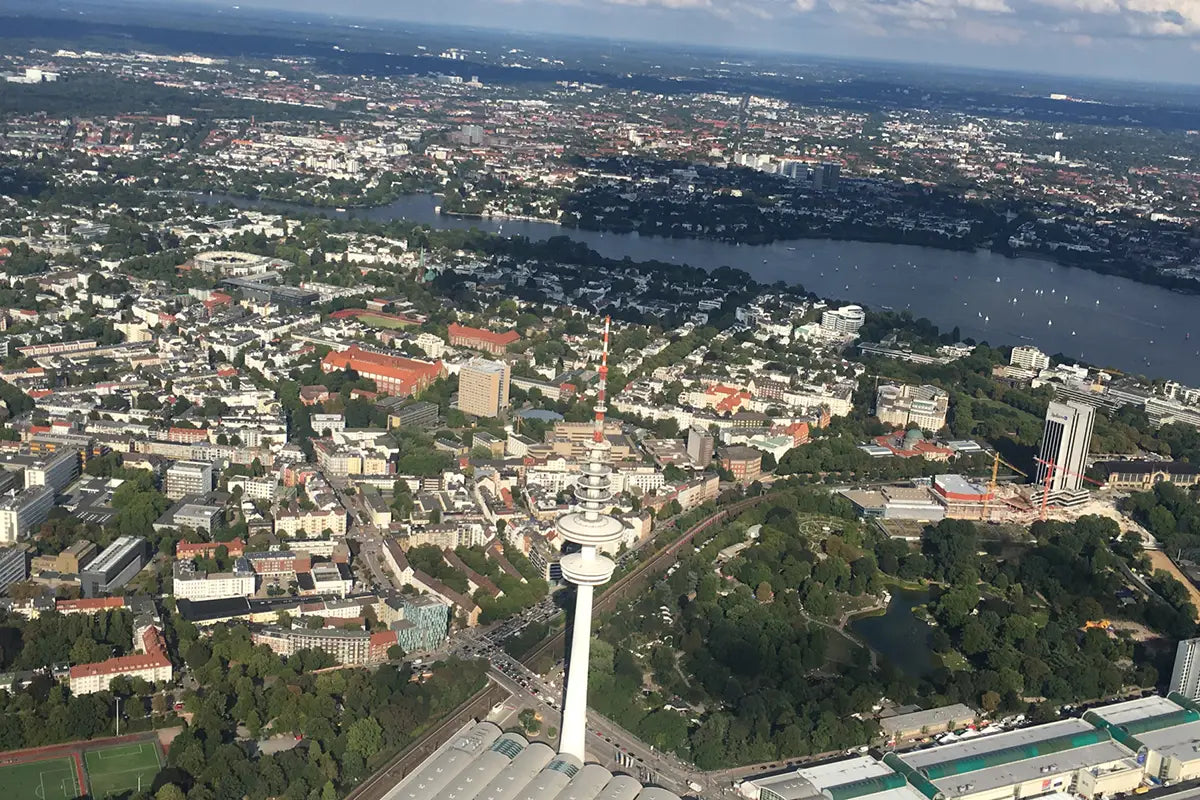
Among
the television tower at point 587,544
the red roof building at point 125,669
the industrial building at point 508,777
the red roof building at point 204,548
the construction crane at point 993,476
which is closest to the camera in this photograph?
the industrial building at point 508,777

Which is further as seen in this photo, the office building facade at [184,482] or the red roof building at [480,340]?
the red roof building at [480,340]

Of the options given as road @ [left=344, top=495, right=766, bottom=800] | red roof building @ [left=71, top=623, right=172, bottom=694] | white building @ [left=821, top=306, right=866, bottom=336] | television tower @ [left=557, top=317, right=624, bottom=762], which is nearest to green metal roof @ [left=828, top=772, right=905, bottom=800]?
road @ [left=344, top=495, right=766, bottom=800]

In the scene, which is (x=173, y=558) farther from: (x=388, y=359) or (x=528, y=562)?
(x=388, y=359)

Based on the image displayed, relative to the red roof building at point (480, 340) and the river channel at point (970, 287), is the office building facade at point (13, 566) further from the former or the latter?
the river channel at point (970, 287)

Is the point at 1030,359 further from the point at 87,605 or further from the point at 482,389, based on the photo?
the point at 87,605

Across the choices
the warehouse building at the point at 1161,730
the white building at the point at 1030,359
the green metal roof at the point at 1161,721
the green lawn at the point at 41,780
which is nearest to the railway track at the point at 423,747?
the green lawn at the point at 41,780

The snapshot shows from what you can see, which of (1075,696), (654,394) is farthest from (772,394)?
(1075,696)
